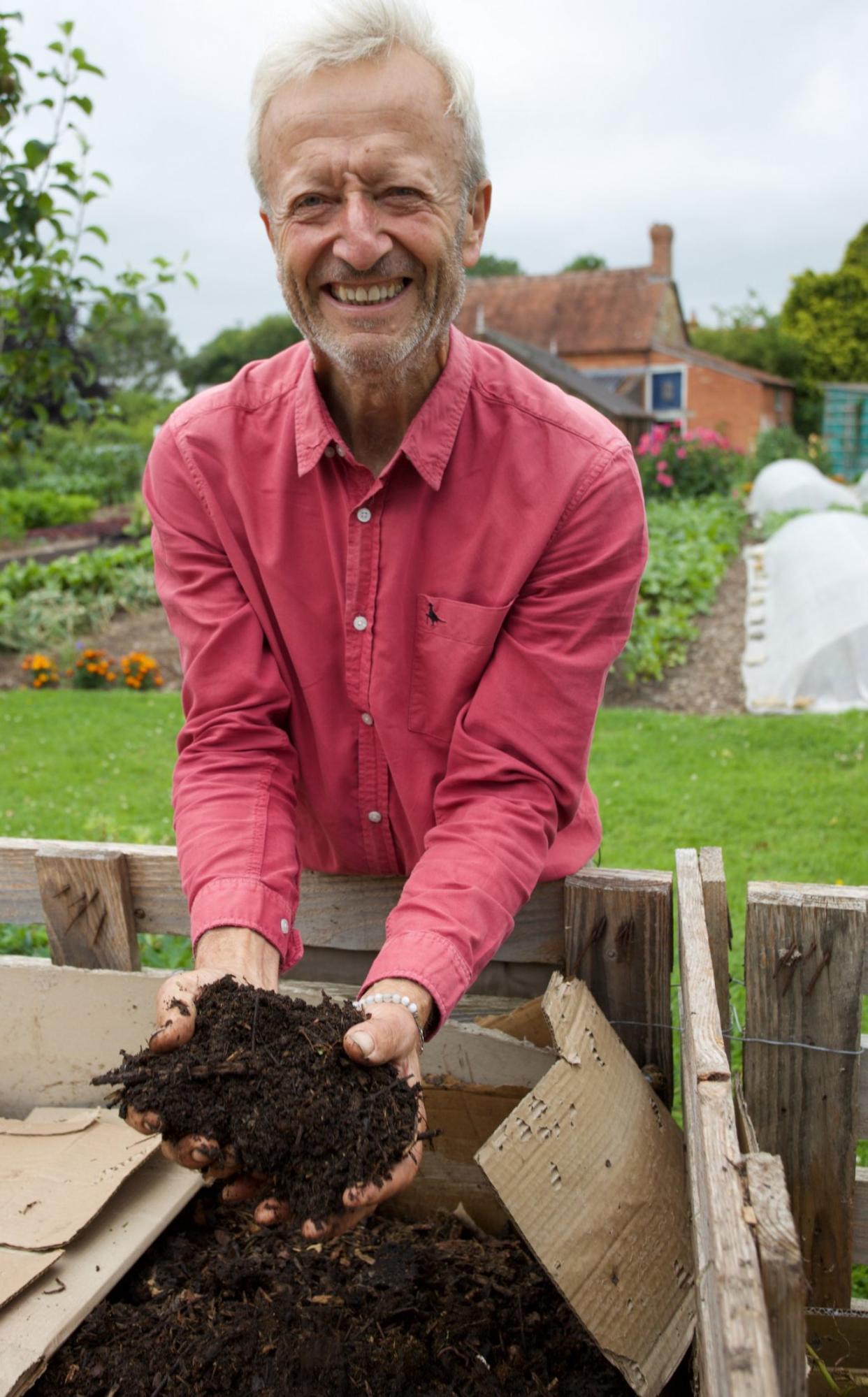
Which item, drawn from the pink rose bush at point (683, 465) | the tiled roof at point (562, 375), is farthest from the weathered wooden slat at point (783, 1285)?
the pink rose bush at point (683, 465)

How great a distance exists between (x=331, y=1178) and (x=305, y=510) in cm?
113

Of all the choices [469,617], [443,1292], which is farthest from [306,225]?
[443,1292]

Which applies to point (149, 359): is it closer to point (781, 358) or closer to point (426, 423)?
point (781, 358)

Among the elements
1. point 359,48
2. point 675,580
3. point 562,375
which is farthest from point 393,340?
point 562,375

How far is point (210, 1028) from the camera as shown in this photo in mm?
1679

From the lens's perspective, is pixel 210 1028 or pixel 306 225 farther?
pixel 306 225

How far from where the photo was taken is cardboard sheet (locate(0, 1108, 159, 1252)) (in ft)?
6.49

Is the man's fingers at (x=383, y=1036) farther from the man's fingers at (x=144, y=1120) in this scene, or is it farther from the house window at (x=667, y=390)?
the house window at (x=667, y=390)

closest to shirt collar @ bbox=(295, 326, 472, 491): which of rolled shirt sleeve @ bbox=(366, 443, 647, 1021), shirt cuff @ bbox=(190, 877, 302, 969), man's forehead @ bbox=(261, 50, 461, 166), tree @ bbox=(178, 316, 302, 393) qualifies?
rolled shirt sleeve @ bbox=(366, 443, 647, 1021)

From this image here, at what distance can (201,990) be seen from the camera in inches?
68.6

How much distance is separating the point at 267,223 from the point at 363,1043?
1401 mm

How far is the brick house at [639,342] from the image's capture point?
35.9 metres

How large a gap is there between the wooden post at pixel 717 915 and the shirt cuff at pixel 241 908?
744 millimetres

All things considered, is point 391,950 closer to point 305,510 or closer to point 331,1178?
point 331,1178
